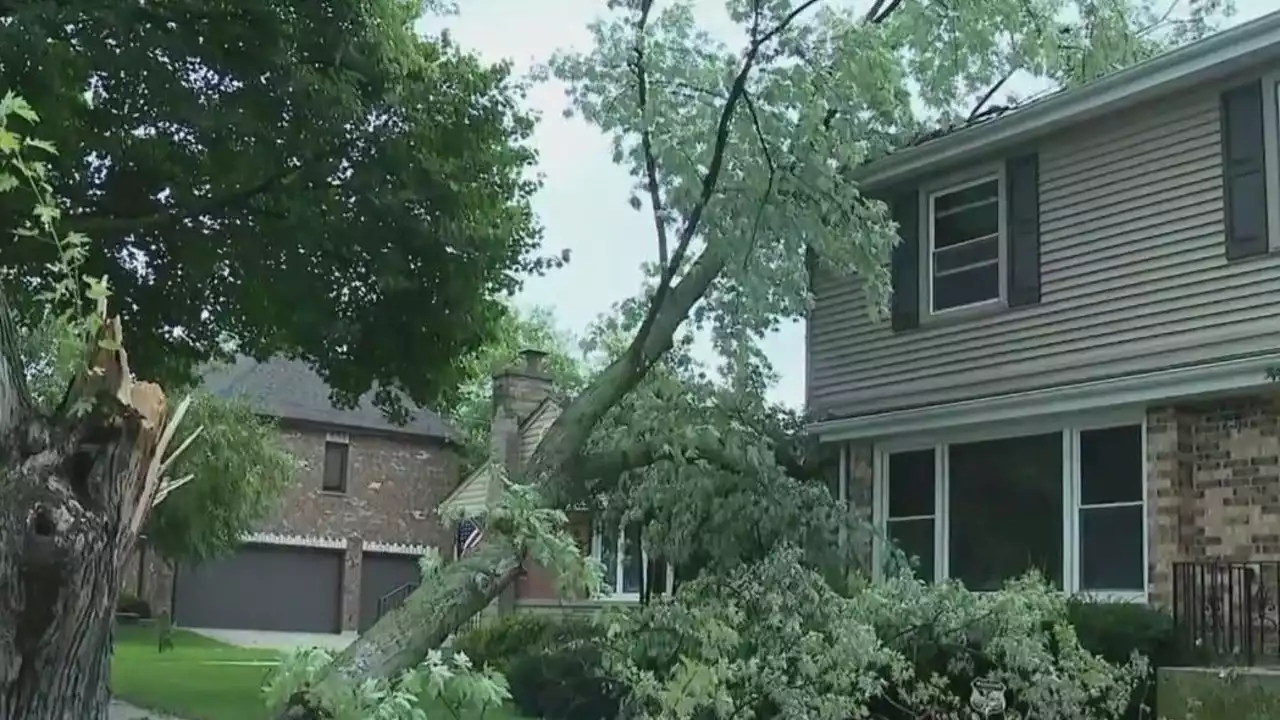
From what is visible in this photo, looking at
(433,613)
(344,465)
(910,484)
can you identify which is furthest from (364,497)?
(433,613)

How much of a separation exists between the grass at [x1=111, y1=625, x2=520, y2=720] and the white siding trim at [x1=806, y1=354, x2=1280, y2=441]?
464cm

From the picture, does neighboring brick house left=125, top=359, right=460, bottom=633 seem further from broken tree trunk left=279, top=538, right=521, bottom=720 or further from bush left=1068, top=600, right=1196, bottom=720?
broken tree trunk left=279, top=538, right=521, bottom=720

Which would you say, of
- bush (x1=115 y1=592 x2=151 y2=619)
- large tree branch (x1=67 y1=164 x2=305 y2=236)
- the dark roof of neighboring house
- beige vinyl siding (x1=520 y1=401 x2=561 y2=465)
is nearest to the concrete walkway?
large tree branch (x1=67 y1=164 x2=305 y2=236)

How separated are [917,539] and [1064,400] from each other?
2.48m

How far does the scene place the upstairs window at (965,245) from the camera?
13.9 meters

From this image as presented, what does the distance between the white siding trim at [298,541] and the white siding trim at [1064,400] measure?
76.9 ft

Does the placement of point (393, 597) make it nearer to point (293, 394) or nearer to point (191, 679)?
point (293, 394)

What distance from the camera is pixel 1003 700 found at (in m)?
8.96

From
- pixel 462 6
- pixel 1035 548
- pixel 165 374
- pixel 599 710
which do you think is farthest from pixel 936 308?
pixel 165 374

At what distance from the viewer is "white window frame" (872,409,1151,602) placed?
1210 cm

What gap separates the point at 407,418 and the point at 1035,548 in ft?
26.7

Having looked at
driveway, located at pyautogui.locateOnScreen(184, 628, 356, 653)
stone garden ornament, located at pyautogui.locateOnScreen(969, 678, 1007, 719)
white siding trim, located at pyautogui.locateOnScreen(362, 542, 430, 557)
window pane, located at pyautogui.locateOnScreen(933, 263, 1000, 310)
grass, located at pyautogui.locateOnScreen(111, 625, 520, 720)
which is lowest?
driveway, located at pyautogui.locateOnScreen(184, 628, 356, 653)

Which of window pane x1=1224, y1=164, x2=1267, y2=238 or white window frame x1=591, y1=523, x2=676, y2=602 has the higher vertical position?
window pane x1=1224, y1=164, x2=1267, y2=238

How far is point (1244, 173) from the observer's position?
462 inches
